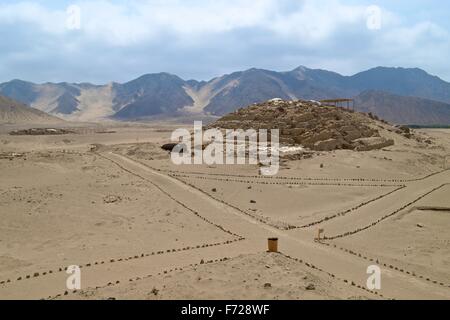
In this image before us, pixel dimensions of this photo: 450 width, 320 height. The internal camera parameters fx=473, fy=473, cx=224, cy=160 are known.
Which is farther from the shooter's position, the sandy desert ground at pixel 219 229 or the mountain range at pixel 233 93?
the mountain range at pixel 233 93

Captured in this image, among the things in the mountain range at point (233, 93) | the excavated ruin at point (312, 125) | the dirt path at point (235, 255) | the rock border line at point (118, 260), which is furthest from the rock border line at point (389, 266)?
the mountain range at point (233, 93)

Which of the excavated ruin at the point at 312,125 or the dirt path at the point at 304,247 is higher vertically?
the excavated ruin at the point at 312,125

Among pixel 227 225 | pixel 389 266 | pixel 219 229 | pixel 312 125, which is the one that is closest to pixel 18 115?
pixel 312 125

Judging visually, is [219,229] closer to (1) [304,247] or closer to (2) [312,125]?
(1) [304,247]

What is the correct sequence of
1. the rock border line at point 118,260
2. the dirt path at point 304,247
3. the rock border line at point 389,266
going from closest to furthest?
the dirt path at point 304,247 → the rock border line at point 118,260 → the rock border line at point 389,266

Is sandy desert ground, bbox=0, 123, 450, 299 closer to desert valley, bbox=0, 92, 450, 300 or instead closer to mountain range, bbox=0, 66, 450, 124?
desert valley, bbox=0, 92, 450, 300

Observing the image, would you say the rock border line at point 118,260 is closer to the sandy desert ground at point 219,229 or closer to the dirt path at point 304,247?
the sandy desert ground at point 219,229

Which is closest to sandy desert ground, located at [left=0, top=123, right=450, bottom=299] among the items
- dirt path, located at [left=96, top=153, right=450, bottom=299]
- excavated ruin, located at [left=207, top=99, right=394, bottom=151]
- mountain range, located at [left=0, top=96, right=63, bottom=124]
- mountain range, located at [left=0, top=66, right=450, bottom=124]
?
dirt path, located at [left=96, top=153, right=450, bottom=299]
